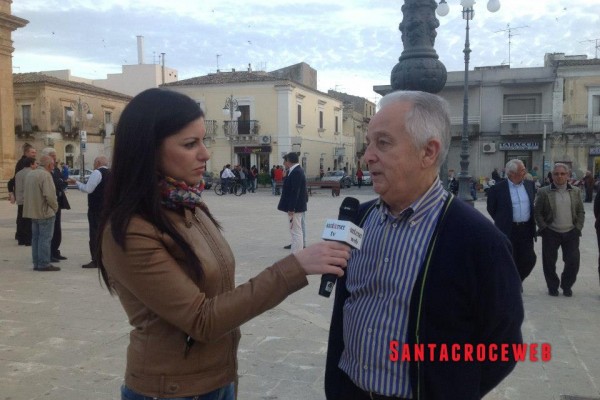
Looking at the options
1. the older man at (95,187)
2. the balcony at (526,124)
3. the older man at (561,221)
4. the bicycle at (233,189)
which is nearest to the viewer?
the older man at (561,221)

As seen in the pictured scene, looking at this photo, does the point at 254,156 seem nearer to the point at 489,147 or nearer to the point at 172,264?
the point at 489,147

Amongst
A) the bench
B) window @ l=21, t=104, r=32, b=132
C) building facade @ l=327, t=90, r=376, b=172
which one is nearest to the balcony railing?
the bench

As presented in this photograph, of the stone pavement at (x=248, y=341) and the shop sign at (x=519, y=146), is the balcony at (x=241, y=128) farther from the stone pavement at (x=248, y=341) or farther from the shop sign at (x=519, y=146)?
the stone pavement at (x=248, y=341)

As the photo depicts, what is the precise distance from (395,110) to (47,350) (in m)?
3.98

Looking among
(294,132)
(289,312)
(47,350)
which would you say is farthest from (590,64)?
(47,350)

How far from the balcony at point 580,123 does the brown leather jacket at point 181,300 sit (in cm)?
3471

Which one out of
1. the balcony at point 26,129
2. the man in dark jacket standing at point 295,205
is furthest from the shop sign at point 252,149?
the man in dark jacket standing at point 295,205

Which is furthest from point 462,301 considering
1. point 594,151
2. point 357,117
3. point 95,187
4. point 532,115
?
point 357,117

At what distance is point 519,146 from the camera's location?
108 feet

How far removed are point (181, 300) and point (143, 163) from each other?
0.44 m

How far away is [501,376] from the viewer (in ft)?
6.19

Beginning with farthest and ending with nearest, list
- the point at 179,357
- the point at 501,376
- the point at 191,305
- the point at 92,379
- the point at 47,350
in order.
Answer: the point at 47,350
the point at 92,379
the point at 501,376
the point at 179,357
the point at 191,305

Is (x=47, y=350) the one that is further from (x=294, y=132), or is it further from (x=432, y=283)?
(x=294, y=132)

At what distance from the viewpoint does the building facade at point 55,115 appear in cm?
3941
